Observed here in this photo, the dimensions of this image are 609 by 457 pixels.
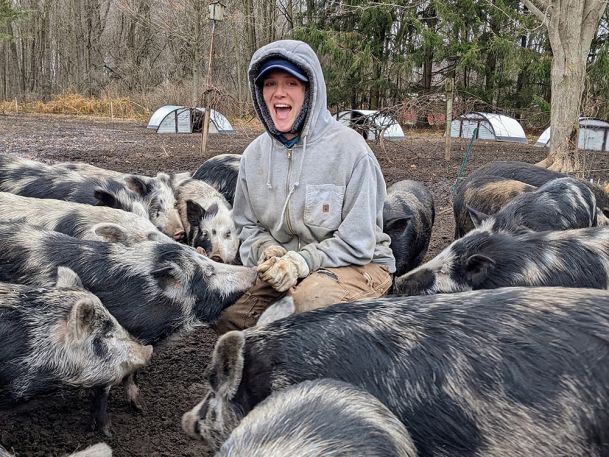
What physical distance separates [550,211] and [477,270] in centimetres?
174

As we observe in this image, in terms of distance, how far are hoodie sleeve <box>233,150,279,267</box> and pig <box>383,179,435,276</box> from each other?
148 cm

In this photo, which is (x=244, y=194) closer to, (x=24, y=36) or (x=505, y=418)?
(x=505, y=418)

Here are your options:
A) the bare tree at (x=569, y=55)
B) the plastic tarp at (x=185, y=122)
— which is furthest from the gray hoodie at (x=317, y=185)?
the plastic tarp at (x=185, y=122)

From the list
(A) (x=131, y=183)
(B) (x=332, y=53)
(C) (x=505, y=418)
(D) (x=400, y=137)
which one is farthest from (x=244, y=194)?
(B) (x=332, y=53)

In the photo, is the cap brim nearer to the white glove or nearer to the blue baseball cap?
the blue baseball cap

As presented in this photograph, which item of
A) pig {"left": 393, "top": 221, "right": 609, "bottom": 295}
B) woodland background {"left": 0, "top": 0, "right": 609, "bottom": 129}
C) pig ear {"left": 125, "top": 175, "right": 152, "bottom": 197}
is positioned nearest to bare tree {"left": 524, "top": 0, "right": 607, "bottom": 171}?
woodland background {"left": 0, "top": 0, "right": 609, "bottom": 129}

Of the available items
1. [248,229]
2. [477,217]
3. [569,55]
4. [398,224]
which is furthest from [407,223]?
[569,55]

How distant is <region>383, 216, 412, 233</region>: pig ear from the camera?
530 cm

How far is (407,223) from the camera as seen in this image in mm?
5547

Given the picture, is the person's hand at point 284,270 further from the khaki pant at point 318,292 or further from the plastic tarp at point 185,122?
the plastic tarp at point 185,122

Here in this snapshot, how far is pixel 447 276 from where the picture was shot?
13.7ft

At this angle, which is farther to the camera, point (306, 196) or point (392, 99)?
point (392, 99)

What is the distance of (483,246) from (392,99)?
20.2 meters

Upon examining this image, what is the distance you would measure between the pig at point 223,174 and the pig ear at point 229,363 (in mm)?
5014
